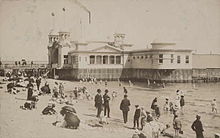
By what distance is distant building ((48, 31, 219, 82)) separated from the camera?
369cm

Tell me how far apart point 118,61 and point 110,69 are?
4.9 inches

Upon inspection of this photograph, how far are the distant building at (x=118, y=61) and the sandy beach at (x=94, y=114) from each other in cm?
10

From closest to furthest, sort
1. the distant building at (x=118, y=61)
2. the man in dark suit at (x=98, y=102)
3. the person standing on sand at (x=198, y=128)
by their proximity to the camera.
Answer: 1. the person standing on sand at (x=198, y=128)
2. the man in dark suit at (x=98, y=102)
3. the distant building at (x=118, y=61)

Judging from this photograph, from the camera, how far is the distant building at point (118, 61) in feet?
12.1

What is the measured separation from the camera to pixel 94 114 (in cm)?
358

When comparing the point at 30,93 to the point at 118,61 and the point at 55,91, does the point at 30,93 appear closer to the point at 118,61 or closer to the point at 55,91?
the point at 55,91

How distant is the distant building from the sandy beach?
10cm

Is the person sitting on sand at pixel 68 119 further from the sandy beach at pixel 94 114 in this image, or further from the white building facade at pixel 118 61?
the white building facade at pixel 118 61

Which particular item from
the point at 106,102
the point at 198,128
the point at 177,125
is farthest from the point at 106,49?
the point at 198,128

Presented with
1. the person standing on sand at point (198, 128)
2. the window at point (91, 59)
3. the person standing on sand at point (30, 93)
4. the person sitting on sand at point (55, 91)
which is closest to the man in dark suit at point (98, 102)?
the window at point (91, 59)

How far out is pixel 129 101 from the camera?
11.9 ft

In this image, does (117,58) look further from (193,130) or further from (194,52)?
(193,130)

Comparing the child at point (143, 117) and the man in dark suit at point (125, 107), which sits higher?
→ the man in dark suit at point (125, 107)

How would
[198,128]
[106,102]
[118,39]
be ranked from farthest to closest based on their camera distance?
1. [118,39]
2. [106,102]
3. [198,128]
